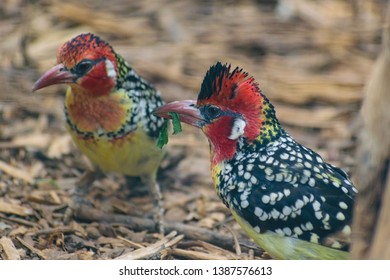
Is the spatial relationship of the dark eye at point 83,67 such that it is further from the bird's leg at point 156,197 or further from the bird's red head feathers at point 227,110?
the bird's leg at point 156,197

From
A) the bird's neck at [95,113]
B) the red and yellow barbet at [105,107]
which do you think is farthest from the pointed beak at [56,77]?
the bird's neck at [95,113]

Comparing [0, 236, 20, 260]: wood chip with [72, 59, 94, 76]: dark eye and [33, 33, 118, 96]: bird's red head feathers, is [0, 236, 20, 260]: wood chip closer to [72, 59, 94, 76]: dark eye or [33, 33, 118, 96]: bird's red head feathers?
[33, 33, 118, 96]: bird's red head feathers

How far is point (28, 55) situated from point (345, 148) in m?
2.34

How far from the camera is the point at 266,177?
3.69 metres

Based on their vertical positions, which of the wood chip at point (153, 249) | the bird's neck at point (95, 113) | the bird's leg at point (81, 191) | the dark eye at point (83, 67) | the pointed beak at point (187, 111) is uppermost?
the dark eye at point (83, 67)

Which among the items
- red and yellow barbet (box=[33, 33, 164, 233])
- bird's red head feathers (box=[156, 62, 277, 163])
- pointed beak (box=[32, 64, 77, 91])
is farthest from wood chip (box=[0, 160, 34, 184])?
bird's red head feathers (box=[156, 62, 277, 163])

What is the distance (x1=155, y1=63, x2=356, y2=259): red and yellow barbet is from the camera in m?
3.54

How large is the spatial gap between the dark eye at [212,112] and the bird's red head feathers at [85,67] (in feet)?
2.82

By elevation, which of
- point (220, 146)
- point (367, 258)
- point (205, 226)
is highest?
point (220, 146)

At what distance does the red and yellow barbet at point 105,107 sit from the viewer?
427 cm

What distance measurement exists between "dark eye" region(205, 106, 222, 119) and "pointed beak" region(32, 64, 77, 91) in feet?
2.96

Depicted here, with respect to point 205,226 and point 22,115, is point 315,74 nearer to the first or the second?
point 205,226
